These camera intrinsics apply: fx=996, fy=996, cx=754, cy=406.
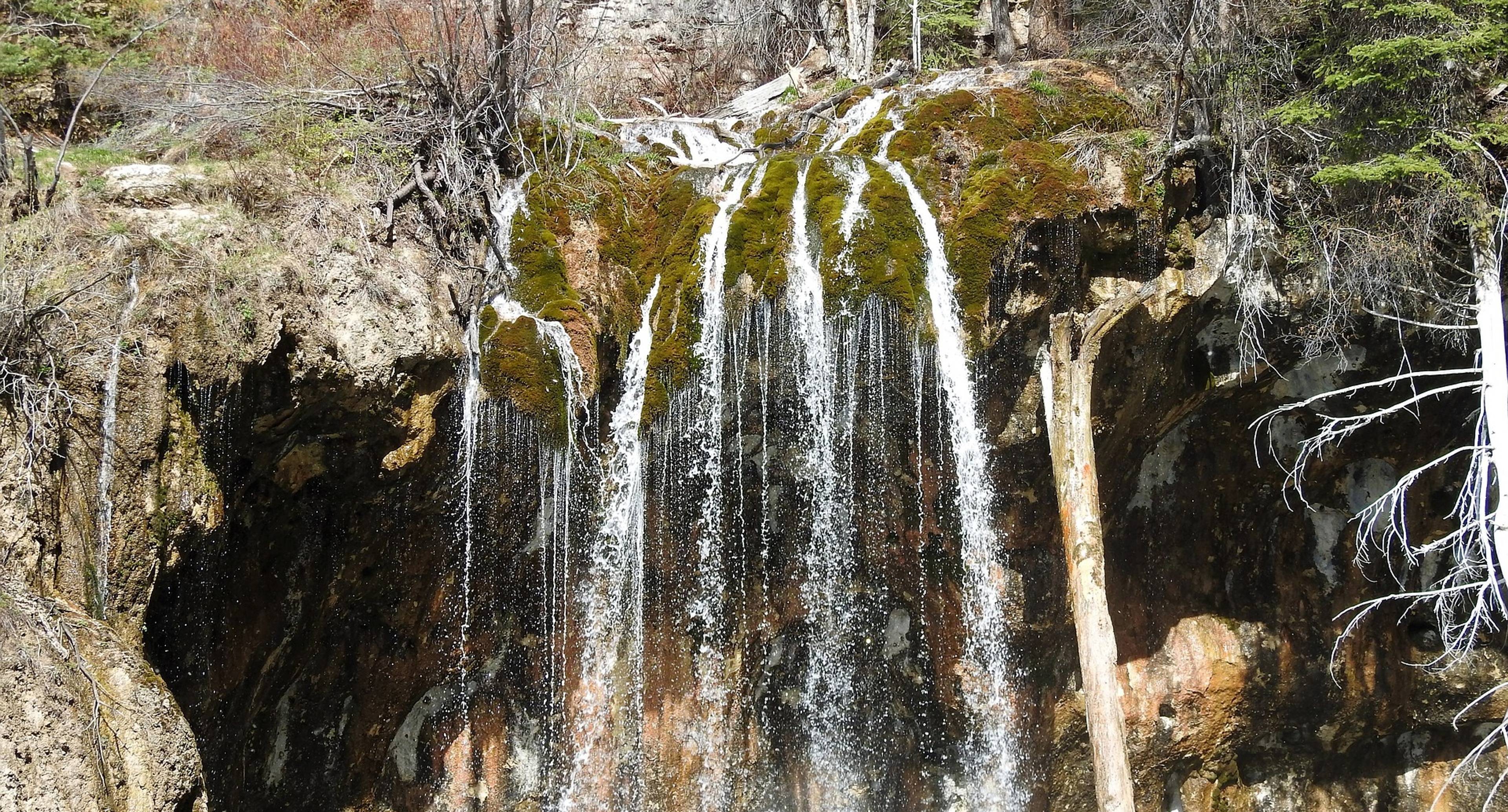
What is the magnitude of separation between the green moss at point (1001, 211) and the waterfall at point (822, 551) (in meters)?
1.14

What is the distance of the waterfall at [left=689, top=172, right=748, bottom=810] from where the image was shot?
786 cm

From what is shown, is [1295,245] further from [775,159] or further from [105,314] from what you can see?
[105,314]

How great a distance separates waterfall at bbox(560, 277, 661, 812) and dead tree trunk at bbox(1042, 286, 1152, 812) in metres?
3.18

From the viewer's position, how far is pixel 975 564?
8.55 m

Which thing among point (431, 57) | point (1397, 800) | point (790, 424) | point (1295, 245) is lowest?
point (1397, 800)

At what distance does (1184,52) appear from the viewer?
816 cm

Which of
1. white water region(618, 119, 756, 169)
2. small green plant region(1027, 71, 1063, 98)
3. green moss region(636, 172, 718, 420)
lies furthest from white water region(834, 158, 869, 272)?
small green plant region(1027, 71, 1063, 98)

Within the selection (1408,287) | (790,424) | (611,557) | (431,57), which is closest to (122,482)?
(611,557)

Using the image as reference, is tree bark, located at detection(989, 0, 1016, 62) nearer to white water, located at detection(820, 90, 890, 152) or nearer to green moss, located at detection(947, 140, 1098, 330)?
white water, located at detection(820, 90, 890, 152)

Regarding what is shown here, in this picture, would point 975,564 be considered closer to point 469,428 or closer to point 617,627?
point 617,627

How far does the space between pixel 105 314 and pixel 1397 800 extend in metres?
11.5

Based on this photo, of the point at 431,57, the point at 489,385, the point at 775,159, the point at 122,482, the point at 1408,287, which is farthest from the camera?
the point at 431,57

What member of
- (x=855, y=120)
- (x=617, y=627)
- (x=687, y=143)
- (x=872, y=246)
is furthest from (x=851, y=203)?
(x=617, y=627)

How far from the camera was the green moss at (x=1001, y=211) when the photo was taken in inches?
305
